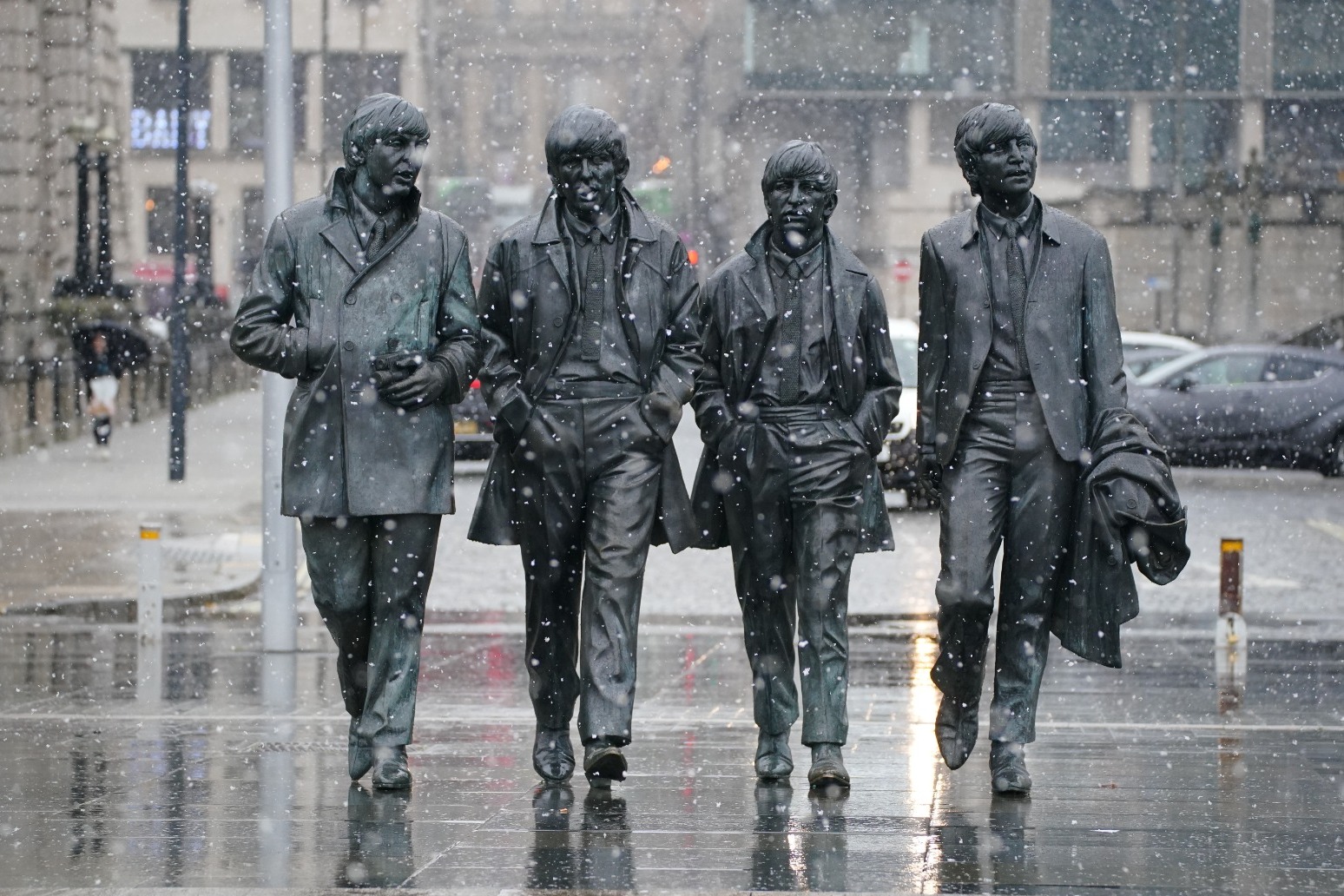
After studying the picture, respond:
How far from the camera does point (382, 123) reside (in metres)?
6.83

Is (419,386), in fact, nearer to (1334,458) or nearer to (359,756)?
(359,756)

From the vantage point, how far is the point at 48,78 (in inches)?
1190

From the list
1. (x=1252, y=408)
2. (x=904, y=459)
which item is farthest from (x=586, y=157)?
(x=1252, y=408)

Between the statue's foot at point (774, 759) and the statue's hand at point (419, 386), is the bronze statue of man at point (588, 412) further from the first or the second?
the statue's foot at point (774, 759)

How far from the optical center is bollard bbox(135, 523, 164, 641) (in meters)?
11.7

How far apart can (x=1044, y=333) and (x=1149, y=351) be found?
23.0 metres

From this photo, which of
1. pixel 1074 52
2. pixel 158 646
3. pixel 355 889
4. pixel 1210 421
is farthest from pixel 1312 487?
pixel 1074 52

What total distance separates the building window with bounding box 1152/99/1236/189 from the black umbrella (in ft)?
113

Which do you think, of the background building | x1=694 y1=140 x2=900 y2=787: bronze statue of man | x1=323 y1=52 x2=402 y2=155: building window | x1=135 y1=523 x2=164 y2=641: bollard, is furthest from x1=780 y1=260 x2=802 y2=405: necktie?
x1=323 y1=52 x2=402 y2=155: building window

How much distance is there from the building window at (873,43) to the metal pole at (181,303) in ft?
125

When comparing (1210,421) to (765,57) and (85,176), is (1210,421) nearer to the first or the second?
(85,176)

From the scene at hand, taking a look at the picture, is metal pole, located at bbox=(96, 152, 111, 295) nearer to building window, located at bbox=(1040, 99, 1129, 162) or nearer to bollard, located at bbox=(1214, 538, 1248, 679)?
bollard, located at bbox=(1214, 538, 1248, 679)

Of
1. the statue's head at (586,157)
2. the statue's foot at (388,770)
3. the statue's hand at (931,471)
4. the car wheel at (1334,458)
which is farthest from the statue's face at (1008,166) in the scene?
the car wheel at (1334,458)

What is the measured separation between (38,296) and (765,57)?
37202 mm
